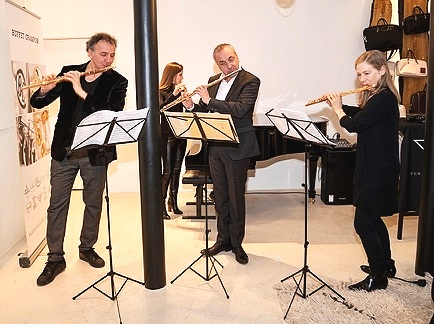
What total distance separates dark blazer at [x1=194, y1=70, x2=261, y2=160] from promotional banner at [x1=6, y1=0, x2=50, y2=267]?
1322 mm

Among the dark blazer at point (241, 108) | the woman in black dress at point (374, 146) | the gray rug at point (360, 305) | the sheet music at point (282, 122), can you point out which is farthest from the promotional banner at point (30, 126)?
the woman in black dress at point (374, 146)

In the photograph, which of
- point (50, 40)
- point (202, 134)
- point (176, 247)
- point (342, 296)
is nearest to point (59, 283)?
point (176, 247)

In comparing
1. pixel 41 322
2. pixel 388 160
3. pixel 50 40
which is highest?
pixel 50 40

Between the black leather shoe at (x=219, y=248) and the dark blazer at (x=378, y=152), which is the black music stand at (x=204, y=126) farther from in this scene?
the dark blazer at (x=378, y=152)

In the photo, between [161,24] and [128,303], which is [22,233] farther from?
[161,24]

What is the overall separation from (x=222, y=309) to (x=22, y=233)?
2.19 metres

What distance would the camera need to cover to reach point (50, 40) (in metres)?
5.71

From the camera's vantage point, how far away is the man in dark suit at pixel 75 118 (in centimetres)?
320

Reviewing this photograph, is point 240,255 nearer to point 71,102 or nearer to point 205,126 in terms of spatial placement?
point 205,126

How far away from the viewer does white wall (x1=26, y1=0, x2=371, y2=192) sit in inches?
222

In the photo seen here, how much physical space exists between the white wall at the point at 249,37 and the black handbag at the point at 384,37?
0.88 feet

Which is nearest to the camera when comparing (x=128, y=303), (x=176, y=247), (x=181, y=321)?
(x=181, y=321)

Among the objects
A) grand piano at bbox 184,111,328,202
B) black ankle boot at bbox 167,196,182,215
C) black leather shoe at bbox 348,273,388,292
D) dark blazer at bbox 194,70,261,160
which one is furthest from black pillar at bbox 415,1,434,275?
black ankle boot at bbox 167,196,182,215

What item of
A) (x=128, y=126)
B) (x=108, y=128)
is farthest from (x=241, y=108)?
(x=108, y=128)
